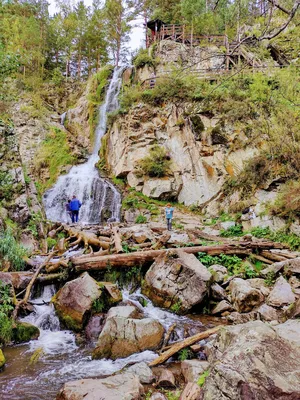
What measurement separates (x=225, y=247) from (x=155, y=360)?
4937mm

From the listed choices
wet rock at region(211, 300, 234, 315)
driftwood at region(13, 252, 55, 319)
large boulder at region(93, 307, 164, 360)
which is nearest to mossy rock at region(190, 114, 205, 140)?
wet rock at region(211, 300, 234, 315)

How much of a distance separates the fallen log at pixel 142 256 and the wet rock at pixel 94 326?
6.06ft

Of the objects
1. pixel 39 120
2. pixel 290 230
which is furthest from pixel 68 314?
pixel 39 120

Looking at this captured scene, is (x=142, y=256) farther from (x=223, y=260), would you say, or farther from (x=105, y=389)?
(x=105, y=389)

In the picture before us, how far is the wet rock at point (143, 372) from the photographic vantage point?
4.16 m

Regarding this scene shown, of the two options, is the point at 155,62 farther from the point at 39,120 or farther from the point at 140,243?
the point at 140,243

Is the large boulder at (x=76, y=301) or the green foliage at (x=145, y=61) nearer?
the large boulder at (x=76, y=301)

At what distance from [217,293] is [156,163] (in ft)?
35.9

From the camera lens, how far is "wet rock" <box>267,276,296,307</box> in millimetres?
6168

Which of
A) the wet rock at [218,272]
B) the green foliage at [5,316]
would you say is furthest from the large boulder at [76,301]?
the wet rock at [218,272]

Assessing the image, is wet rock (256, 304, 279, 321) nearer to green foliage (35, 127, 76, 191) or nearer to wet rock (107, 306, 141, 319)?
wet rock (107, 306, 141, 319)

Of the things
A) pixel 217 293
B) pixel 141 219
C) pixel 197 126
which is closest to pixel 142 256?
pixel 217 293

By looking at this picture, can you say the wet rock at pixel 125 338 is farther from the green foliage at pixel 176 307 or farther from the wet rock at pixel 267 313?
the wet rock at pixel 267 313

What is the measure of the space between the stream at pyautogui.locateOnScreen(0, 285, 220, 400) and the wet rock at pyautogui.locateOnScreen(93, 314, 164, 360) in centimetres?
11
